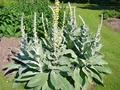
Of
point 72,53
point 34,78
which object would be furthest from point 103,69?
point 34,78

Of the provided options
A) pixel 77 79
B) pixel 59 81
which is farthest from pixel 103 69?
pixel 59 81

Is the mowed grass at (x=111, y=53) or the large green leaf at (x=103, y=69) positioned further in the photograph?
the mowed grass at (x=111, y=53)

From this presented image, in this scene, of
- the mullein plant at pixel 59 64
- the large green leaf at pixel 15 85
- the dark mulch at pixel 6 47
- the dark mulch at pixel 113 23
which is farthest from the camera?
the dark mulch at pixel 113 23

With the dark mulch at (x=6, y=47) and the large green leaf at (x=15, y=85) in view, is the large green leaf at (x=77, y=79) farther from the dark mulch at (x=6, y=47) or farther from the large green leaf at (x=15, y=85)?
the dark mulch at (x=6, y=47)

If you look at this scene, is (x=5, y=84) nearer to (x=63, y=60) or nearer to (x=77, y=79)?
(x=63, y=60)

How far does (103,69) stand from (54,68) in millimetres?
1770

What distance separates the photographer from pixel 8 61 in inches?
307

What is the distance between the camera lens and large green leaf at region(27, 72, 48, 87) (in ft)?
19.6

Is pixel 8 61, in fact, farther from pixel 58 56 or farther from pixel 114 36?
pixel 114 36

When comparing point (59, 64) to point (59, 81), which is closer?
point (59, 81)

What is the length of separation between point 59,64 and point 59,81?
58 cm

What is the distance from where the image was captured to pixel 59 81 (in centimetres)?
595

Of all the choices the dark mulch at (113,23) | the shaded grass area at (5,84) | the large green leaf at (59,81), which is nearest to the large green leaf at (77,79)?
the large green leaf at (59,81)

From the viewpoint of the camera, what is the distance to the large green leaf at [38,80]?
5.98 metres
